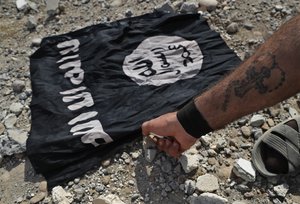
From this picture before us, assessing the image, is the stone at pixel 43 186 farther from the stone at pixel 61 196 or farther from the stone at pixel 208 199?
the stone at pixel 208 199

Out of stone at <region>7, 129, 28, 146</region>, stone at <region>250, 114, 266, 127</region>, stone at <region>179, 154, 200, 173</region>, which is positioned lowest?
stone at <region>7, 129, 28, 146</region>

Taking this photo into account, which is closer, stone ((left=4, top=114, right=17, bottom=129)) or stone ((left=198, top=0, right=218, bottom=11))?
stone ((left=4, top=114, right=17, bottom=129))

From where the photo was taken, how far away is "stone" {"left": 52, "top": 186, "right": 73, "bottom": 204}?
1.77 meters

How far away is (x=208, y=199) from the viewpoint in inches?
64.9

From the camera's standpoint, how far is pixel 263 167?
67.6 inches

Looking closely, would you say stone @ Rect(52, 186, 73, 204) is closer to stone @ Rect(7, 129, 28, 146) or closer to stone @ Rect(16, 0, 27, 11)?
stone @ Rect(7, 129, 28, 146)

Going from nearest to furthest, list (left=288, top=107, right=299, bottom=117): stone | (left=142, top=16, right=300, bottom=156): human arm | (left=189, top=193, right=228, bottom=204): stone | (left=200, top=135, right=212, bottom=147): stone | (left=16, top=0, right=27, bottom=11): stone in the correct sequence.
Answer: (left=142, top=16, right=300, bottom=156): human arm, (left=189, top=193, right=228, bottom=204): stone, (left=200, top=135, right=212, bottom=147): stone, (left=288, top=107, right=299, bottom=117): stone, (left=16, top=0, right=27, bottom=11): stone

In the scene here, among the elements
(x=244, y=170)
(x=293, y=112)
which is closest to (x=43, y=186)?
(x=244, y=170)

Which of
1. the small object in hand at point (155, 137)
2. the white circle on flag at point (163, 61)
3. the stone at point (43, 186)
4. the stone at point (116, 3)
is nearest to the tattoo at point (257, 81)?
the small object in hand at point (155, 137)

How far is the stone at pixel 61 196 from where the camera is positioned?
177 cm

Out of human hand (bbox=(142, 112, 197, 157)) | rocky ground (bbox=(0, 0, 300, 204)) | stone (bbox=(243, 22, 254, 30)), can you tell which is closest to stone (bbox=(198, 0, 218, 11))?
rocky ground (bbox=(0, 0, 300, 204))

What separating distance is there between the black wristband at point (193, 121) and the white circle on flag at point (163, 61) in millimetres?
697

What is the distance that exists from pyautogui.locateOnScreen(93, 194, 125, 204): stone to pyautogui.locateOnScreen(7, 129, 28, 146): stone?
0.55 m

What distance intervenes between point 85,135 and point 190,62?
73 centimetres
